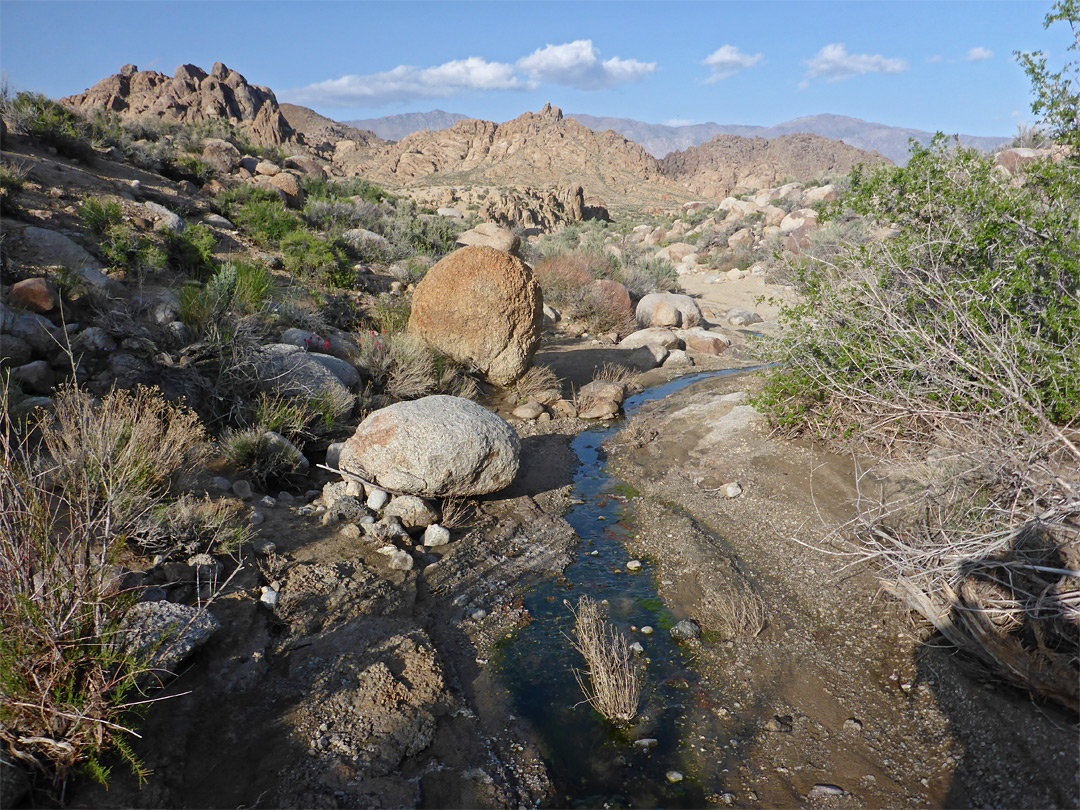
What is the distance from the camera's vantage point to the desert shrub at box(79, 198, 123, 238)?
29.7 ft

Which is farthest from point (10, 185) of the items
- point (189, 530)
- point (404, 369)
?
point (189, 530)

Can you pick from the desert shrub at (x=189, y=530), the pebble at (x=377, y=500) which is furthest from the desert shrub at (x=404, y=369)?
the desert shrub at (x=189, y=530)

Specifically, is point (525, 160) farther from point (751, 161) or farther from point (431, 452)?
point (431, 452)

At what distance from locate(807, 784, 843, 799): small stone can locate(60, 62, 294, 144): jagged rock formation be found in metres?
51.5

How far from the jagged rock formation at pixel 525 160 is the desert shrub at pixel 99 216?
3933cm

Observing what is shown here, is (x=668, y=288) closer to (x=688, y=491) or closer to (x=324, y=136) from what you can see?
(x=688, y=491)

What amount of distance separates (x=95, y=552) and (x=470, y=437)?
3.24m

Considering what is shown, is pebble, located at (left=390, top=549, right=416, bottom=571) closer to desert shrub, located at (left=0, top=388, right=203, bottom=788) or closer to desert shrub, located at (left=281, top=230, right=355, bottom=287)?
desert shrub, located at (left=0, top=388, right=203, bottom=788)

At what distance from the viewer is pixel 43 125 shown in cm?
1157

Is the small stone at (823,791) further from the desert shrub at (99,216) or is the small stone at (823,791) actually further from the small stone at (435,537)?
the desert shrub at (99,216)

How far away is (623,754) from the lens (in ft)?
11.1

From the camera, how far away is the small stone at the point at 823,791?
305 centimetres

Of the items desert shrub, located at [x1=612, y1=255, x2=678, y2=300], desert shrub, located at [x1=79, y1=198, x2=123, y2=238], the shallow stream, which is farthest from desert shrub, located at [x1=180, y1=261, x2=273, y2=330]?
desert shrub, located at [x1=612, y1=255, x2=678, y2=300]

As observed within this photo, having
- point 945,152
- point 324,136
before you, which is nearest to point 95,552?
point 945,152
